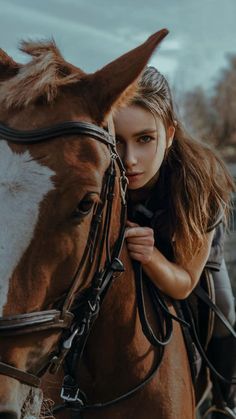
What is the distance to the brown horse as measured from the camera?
1973mm

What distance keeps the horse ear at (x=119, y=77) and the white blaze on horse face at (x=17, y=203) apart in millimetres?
384

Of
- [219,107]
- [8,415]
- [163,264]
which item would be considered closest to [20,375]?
[8,415]

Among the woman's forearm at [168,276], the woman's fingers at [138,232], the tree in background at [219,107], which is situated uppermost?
the tree in background at [219,107]

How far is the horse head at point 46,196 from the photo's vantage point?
1.97 metres

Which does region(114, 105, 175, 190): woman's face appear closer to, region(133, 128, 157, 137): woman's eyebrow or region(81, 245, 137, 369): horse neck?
region(133, 128, 157, 137): woman's eyebrow

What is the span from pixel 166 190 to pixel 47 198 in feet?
3.37

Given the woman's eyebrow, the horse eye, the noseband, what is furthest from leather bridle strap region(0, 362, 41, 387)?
the woman's eyebrow

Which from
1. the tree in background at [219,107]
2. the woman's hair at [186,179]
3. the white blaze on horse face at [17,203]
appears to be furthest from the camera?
the tree in background at [219,107]

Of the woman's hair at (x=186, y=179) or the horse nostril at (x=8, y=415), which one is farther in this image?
the woman's hair at (x=186, y=179)

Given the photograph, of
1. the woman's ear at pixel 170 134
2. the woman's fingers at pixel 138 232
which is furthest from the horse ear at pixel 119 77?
the woman's ear at pixel 170 134

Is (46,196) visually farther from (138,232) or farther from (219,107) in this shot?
(219,107)

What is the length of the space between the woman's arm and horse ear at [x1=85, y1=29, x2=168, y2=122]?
0.56 meters

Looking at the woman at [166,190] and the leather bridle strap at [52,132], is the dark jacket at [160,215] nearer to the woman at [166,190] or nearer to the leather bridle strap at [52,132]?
the woman at [166,190]

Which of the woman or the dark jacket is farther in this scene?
the dark jacket
